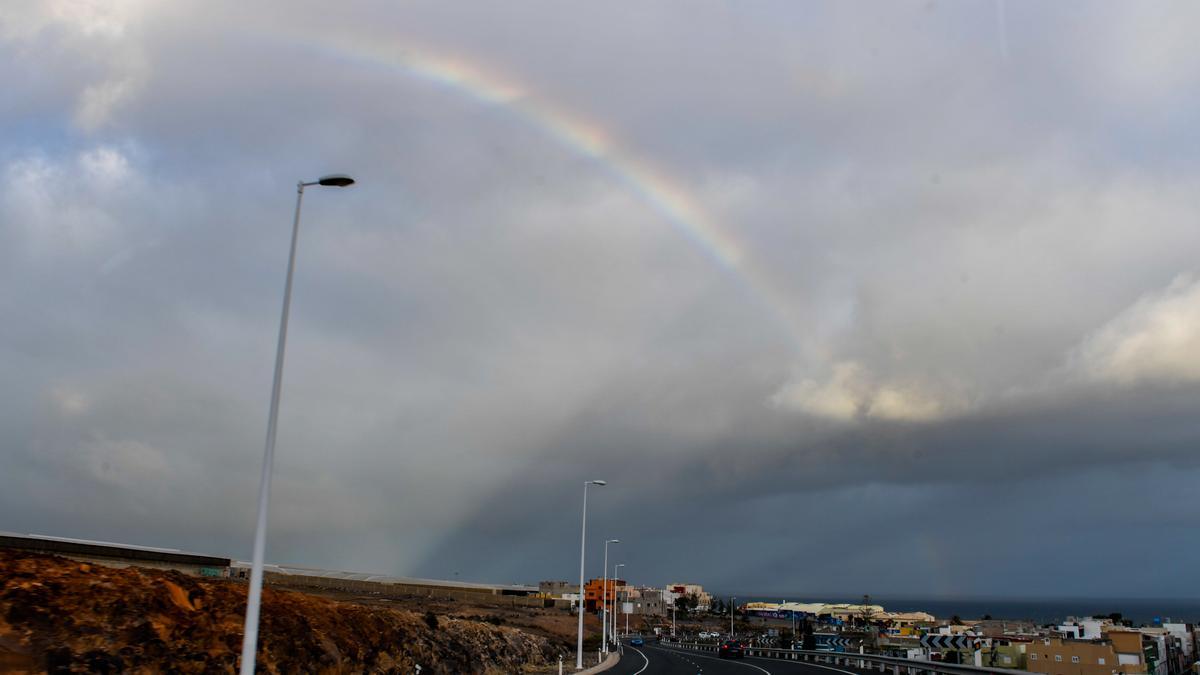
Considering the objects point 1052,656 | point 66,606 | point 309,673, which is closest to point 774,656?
point 1052,656

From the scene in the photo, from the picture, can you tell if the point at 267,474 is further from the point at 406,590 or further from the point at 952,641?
the point at 406,590

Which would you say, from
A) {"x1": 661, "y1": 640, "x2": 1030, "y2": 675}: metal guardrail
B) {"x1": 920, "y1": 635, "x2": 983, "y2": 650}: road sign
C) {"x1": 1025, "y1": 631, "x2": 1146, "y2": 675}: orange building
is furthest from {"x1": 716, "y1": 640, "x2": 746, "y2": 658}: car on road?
{"x1": 920, "y1": 635, "x2": 983, "y2": 650}: road sign

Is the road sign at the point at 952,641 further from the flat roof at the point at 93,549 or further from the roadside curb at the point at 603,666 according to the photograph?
the flat roof at the point at 93,549

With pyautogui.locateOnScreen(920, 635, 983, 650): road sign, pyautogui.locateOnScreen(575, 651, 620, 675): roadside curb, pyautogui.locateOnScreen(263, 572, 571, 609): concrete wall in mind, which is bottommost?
pyautogui.locateOnScreen(263, 572, 571, 609): concrete wall

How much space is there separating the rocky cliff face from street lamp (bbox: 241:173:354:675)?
7.98m

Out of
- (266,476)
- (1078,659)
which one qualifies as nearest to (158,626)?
(266,476)

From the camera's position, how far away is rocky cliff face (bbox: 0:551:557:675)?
20.9m

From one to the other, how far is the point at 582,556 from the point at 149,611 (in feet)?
107

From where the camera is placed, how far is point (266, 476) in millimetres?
16125

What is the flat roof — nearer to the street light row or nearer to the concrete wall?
the street light row

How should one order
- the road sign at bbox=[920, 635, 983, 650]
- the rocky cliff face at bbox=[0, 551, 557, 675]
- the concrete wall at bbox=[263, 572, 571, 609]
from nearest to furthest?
the rocky cliff face at bbox=[0, 551, 557, 675], the road sign at bbox=[920, 635, 983, 650], the concrete wall at bbox=[263, 572, 571, 609]

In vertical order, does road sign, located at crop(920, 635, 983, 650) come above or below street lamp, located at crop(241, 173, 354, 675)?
below

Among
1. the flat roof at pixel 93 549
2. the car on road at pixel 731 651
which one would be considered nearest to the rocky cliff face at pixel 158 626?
the flat roof at pixel 93 549

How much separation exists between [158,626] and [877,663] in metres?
37.6
